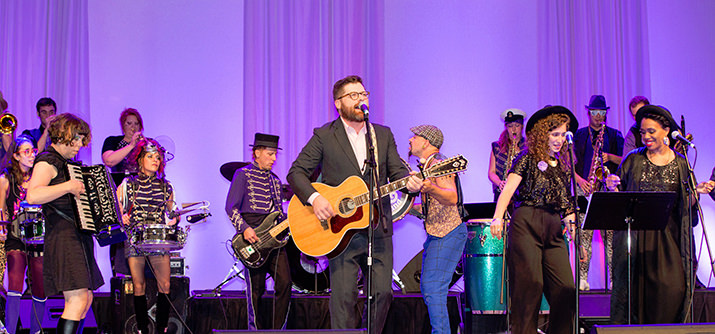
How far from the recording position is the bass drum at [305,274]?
7.50 metres

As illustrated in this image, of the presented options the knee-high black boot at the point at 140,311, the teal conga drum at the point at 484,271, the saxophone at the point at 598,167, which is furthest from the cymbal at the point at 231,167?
the saxophone at the point at 598,167

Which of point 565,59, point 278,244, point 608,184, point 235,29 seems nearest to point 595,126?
point 565,59

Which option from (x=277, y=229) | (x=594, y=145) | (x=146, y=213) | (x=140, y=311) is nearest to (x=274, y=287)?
(x=277, y=229)

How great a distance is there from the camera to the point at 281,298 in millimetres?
6547

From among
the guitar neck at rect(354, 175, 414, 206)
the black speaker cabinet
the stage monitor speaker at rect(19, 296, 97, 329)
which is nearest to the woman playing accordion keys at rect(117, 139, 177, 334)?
the black speaker cabinet

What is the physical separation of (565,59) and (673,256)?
405 cm

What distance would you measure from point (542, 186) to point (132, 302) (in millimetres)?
4386

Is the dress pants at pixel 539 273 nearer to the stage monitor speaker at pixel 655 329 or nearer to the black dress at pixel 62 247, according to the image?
the stage monitor speaker at pixel 655 329

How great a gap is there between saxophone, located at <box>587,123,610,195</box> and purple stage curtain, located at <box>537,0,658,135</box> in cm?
93

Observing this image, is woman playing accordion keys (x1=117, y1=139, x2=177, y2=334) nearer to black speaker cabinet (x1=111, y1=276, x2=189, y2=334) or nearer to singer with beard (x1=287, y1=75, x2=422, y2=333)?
black speaker cabinet (x1=111, y1=276, x2=189, y2=334)

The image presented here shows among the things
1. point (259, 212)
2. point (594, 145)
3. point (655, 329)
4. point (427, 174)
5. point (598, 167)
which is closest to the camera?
point (655, 329)

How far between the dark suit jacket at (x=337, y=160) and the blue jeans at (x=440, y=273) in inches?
45.8

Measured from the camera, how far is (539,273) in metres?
5.18

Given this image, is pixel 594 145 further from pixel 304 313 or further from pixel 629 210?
pixel 304 313
